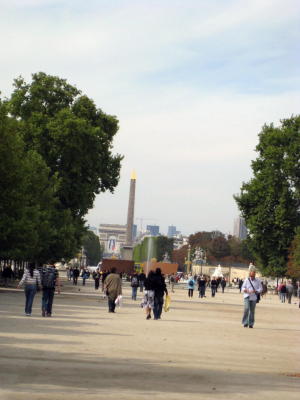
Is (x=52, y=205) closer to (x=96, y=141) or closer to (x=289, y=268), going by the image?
(x=96, y=141)

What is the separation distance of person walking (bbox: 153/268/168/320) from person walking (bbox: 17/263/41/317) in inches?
148

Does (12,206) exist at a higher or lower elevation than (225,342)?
higher

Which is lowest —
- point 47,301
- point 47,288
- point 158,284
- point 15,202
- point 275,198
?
point 47,301

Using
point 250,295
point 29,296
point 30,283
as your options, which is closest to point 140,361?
point 250,295

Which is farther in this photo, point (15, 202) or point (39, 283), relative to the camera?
point (15, 202)

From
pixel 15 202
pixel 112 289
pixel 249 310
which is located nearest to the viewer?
pixel 249 310

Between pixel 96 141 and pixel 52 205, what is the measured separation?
6.27 m

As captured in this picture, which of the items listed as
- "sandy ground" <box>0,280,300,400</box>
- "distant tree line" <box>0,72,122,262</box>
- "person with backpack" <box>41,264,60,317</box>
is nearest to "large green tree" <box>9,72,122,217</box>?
"distant tree line" <box>0,72,122,262</box>

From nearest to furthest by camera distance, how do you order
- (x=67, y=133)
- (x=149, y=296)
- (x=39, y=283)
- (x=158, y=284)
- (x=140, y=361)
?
(x=140, y=361), (x=39, y=283), (x=149, y=296), (x=158, y=284), (x=67, y=133)

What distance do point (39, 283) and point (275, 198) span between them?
52.7m

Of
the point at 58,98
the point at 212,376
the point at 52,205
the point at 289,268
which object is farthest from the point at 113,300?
the point at 289,268

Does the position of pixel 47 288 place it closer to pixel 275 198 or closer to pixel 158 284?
pixel 158 284

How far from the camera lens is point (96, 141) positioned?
232ft

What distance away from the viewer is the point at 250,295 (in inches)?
1200
